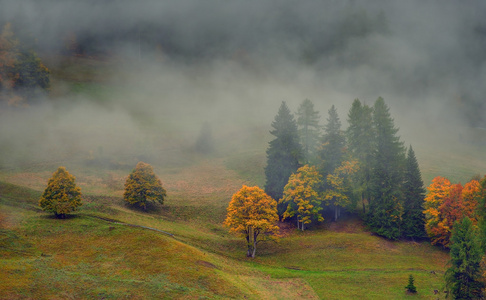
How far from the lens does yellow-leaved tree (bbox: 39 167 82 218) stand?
153 feet

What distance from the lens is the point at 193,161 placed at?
104375mm

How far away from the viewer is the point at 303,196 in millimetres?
63250

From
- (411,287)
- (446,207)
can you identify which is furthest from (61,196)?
(446,207)

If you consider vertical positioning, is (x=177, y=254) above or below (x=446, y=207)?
below

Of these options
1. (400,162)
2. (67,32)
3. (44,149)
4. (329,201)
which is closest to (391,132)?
(400,162)

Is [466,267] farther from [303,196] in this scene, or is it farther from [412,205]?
[303,196]

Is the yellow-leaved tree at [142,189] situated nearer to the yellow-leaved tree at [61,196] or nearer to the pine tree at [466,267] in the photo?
the yellow-leaved tree at [61,196]

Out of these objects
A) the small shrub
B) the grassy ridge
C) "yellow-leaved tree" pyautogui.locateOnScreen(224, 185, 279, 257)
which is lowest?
the small shrub

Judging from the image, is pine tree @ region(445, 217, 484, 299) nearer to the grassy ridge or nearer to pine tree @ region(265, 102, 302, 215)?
the grassy ridge

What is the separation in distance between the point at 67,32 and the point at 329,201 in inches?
6967

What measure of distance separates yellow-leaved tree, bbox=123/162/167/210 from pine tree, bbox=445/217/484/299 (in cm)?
5147

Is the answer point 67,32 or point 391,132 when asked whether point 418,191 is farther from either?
point 67,32

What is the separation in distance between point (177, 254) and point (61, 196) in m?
22.2

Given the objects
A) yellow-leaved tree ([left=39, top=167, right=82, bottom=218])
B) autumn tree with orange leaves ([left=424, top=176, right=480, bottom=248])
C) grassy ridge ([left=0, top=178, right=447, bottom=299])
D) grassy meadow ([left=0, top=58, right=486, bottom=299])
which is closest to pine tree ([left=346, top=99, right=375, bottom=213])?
grassy meadow ([left=0, top=58, right=486, bottom=299])
